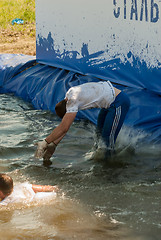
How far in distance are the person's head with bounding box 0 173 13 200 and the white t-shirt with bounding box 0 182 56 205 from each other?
5cm

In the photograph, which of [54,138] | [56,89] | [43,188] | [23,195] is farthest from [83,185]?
[56,89]

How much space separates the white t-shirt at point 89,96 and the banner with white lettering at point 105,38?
1139mm

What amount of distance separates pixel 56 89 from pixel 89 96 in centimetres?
262

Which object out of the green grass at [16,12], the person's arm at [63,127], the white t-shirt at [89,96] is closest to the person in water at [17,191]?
the person's arm at [63,127]

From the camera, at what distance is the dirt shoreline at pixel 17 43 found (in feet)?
36.6

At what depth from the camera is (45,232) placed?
3.48m

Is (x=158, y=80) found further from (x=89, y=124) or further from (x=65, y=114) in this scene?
(x=65, y=114)

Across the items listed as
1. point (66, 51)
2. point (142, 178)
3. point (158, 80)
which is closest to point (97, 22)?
point (66, 51)

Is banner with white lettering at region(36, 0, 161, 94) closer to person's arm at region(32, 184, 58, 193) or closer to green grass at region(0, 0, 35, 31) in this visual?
person's arm at region(32, 184, 58, 193)

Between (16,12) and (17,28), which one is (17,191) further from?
(16,12)

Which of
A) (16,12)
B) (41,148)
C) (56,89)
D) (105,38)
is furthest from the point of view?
(16,12)

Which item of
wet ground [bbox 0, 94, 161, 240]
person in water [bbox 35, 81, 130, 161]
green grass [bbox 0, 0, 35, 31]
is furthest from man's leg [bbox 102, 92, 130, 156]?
green grass [bbox 0, 0, 35, 31]

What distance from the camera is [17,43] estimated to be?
11836 millimetres

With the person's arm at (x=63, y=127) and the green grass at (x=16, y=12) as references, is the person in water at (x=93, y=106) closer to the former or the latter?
the person's arm at (x=63, y=127)
